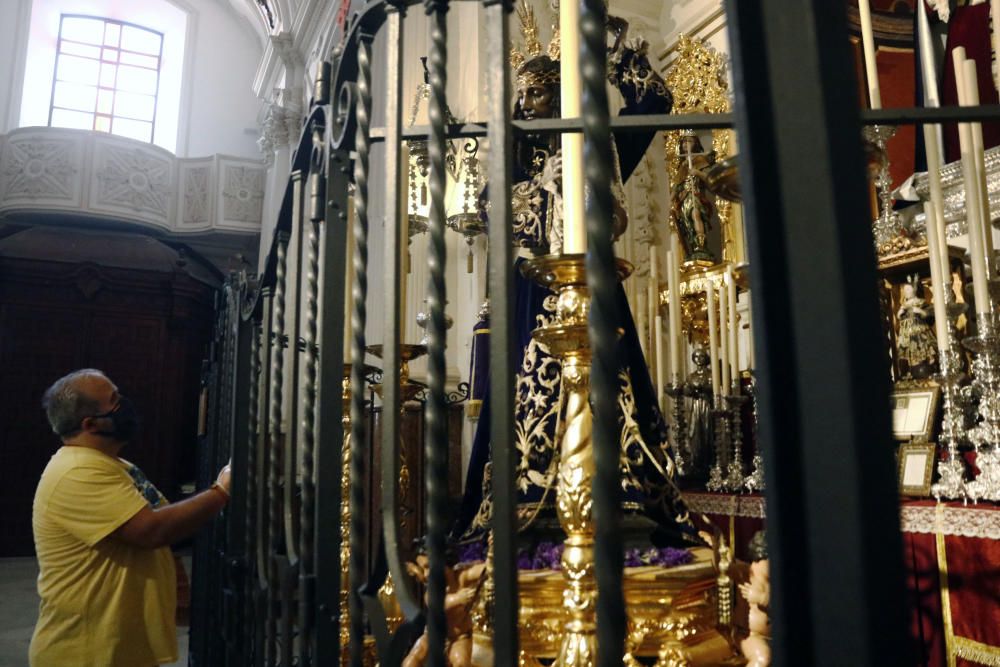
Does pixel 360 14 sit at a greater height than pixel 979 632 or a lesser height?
greater

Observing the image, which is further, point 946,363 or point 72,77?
point 72,77

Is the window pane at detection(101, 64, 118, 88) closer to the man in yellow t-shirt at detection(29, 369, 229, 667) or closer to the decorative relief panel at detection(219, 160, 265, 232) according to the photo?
the decorative relief panel at detection(219, 160, 265, 232)

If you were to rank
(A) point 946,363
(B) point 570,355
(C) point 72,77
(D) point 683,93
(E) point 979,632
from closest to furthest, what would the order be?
(B) point 570,355
(E) point 979,632
(A) point 946,363
(D) point 683,93
(C) point 72,77

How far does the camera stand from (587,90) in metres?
0.60

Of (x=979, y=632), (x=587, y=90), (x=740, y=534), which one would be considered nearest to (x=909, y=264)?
(x=740, y=534)

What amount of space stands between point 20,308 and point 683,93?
9177 mm

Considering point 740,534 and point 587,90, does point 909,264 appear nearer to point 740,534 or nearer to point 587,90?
point 740,534

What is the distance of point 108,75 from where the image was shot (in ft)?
36.7

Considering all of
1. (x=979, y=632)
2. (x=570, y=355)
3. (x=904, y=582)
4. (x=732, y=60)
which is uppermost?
(x=732, y=60)

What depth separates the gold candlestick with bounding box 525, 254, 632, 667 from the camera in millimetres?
1160

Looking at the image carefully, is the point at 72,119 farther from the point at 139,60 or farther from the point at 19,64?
the point at 139,60

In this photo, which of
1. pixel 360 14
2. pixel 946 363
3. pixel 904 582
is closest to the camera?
pixel 904 582

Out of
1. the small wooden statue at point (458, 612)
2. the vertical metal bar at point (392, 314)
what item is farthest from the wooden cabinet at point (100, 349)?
the vertical metal bar at point (392, 314)

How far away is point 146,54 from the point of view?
37.7 ft
